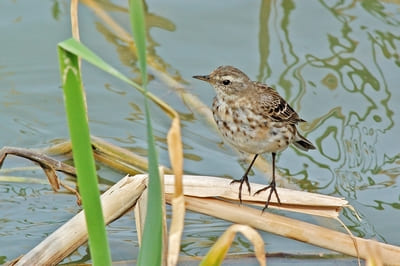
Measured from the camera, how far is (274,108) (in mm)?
5469

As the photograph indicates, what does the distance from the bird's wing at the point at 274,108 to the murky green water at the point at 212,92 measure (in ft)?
2.56

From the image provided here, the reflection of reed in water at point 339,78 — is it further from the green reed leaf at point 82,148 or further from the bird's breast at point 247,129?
the green reed leaf at point 82,148

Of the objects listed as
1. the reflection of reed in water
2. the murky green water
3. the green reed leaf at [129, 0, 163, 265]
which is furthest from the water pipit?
the green reed leaf at [129, 0, 163, 265]

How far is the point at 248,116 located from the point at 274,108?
0.24 metres

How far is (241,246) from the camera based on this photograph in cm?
588

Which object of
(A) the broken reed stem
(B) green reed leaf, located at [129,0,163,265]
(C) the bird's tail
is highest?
(B) green reed leaf, located at [129,0,163,265]

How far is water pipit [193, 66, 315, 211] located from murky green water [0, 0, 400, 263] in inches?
31.5

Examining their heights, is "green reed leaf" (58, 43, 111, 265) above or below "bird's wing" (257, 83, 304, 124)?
above

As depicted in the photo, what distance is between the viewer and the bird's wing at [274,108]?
5418 mm

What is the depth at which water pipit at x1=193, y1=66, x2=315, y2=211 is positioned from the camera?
5211 mm

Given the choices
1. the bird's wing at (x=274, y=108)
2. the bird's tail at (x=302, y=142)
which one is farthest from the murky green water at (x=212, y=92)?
the bird's wing at (x=274, y=108)

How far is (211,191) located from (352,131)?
328cm

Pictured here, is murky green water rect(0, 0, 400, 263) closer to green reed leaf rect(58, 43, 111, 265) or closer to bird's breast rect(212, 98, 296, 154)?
bird's breast rect(212, 98, 296, 154)

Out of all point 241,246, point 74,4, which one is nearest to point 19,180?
point 241,246
